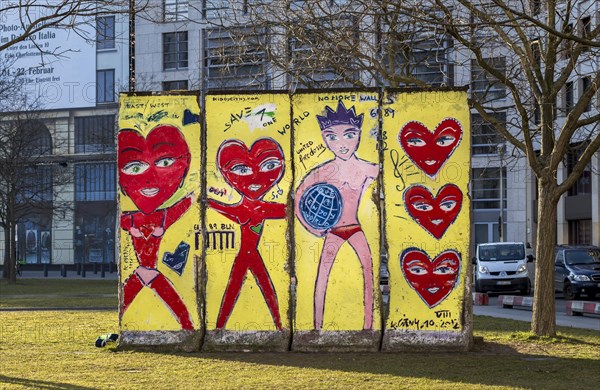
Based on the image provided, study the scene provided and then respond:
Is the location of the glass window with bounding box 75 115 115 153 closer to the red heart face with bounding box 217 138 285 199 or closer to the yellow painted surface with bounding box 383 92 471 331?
the red heart face with bounding box 217 138 285 199

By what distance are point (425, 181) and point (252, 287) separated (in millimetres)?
2820

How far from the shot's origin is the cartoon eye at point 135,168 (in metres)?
14.8

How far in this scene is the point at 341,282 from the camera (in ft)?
47.6

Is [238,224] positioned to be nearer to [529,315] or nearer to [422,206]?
[422,206]

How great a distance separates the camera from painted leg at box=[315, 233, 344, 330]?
47.4 ft

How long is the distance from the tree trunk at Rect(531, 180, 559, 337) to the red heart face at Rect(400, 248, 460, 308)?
2.40 meters

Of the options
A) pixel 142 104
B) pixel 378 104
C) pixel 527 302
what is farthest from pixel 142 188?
pixel 527 302

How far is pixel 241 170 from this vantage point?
14688 mm

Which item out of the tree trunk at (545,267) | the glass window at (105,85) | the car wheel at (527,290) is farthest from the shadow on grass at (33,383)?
the glass window at (105,85)

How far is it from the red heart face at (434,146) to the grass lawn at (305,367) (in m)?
2.64

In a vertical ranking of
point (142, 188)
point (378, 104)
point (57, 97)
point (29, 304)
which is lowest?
point (29, 304)

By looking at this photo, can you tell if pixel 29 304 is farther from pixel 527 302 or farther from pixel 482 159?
pixel 482 159

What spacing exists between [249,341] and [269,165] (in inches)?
96.8

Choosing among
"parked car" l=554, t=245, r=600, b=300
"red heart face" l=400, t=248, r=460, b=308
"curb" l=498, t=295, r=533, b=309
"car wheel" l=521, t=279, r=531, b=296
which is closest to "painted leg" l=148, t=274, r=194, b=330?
"red heart face" l=400, t=248, r=460, b=308
